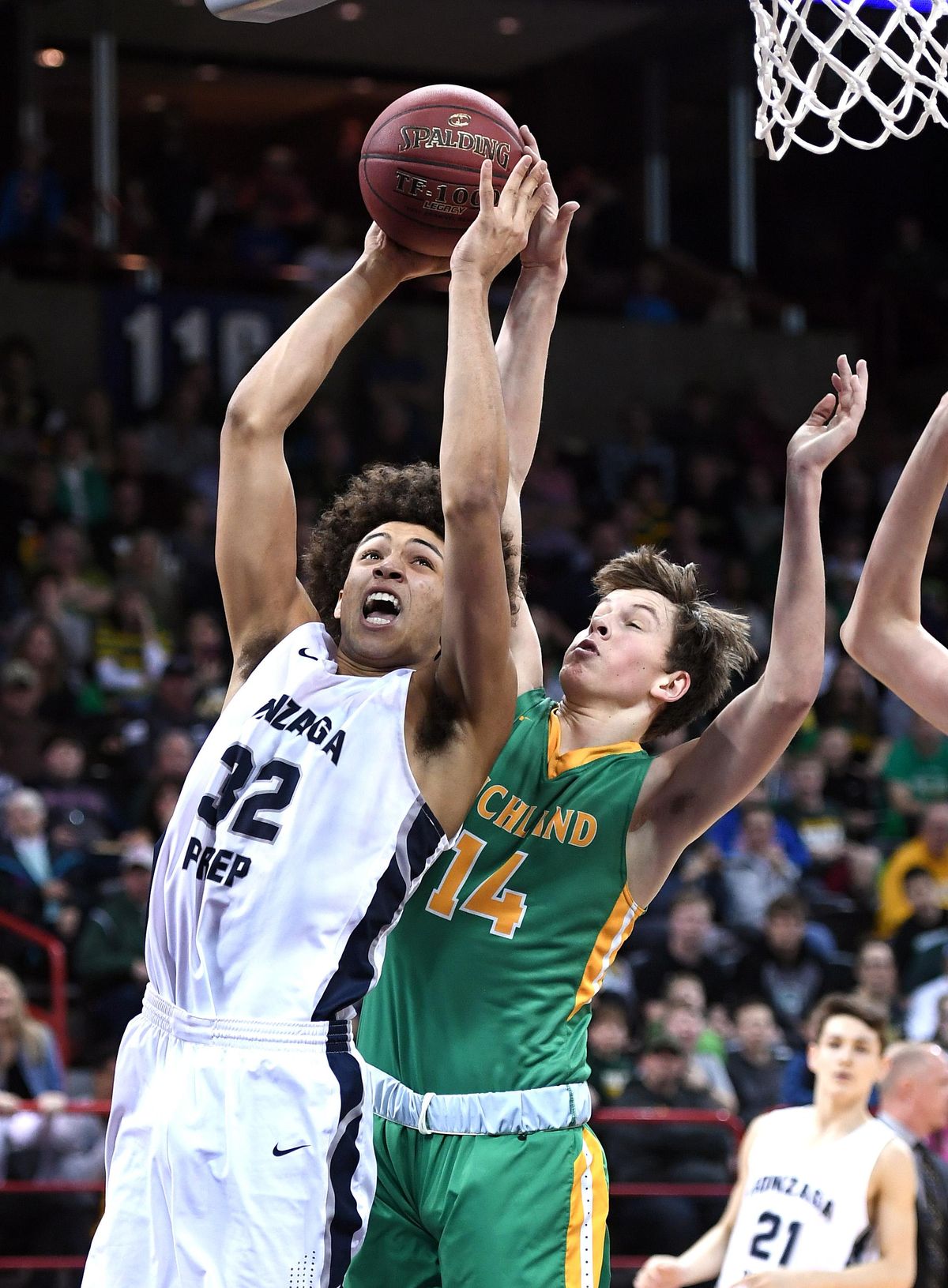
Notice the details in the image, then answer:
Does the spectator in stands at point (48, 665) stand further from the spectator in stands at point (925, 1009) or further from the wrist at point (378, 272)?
the wrist at point (378, 272)

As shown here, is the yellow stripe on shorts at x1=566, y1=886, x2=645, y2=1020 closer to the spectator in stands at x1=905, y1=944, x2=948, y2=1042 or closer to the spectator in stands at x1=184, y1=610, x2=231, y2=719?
the spectator in stands at x1=905, y1=944, x2=948, y2=1042

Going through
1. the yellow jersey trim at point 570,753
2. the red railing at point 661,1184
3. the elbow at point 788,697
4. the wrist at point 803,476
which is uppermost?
the wrist at point 803,476

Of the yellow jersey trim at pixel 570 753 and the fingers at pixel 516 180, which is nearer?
the fingers at pixel 516 180

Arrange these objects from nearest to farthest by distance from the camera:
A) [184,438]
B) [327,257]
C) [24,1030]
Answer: [24,1030]
[184,438]
[327,257]

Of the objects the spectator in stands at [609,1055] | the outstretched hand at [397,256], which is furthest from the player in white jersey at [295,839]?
the spectator in stands at [609,1055]

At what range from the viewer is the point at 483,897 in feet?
11.1

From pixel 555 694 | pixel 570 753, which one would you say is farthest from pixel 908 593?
pixel 555 694

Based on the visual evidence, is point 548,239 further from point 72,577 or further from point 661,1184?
point 72,577

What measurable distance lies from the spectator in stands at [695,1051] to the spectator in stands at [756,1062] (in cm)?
6

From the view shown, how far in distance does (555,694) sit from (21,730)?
9.83ft

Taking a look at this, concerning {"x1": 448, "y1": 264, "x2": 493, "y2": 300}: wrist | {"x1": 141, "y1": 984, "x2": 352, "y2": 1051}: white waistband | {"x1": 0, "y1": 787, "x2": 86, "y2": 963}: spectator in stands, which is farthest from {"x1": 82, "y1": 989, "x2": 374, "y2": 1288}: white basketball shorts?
{"x1": 0, "y1": 787, "x2": 86, "y2": 963}: spectator in stands

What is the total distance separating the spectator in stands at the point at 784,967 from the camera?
8555 mm

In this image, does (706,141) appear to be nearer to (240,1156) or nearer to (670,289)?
(670,289)

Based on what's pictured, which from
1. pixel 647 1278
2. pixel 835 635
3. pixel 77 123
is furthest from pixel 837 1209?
Answer: pixel 77 123
